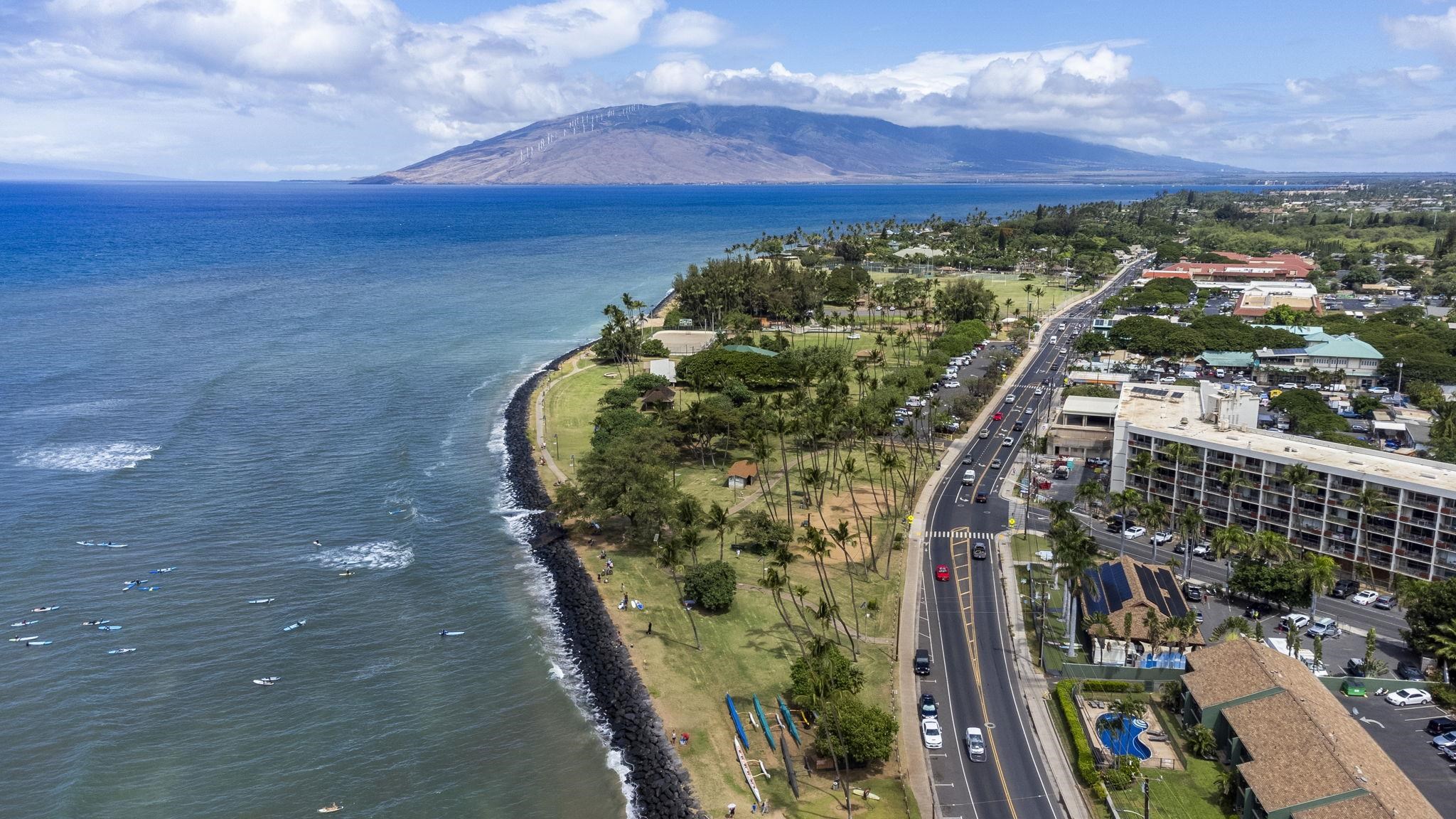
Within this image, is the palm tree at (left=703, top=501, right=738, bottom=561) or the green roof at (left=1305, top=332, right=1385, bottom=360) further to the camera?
the green roof at (left=1305, top=332, right=1385, bottom=360)

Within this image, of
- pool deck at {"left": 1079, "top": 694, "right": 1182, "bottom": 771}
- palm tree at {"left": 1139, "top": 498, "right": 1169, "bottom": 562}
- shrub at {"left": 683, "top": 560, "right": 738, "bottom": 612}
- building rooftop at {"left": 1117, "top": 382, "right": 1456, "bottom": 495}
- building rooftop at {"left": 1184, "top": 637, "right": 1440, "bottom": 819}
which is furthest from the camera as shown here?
palm tree at {"left": 1139, "top": 498, "right": 1169, "bottom": 562}

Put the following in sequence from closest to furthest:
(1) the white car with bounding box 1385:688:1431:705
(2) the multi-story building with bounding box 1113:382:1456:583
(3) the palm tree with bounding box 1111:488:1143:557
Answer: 1. (1) the white car with bounding box 1385:688:1431:705
2. (2) the multi-story building with bounding box 1113:382:1456:583
3. (3) the palm tree with bounding box 1111:488:1143:557

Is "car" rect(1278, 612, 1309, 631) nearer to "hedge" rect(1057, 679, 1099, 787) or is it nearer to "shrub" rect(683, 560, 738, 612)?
"hedge" rect(1057, 679, 1099, 787)

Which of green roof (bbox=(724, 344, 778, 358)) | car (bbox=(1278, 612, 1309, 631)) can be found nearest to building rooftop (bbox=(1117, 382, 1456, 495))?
car (bbox=(1278, 612, 1309, 631))

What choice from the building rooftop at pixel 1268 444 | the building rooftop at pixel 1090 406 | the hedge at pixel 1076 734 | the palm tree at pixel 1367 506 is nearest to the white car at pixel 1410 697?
the palm tree at pixel 1367 506

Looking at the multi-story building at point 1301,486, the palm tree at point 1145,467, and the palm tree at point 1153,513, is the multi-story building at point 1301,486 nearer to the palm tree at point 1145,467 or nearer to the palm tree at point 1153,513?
the palm tree at point 1145,467

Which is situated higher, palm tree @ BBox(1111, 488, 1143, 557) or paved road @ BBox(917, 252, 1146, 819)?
palm tree @ BBox(1111, 488, 1143, 557)

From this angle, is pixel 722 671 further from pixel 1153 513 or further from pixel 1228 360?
pixel 1228 360

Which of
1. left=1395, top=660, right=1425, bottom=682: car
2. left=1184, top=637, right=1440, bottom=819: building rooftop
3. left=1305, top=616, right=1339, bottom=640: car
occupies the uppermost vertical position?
left=1184, top=637, right=1440, bottom=819: building rooftop
